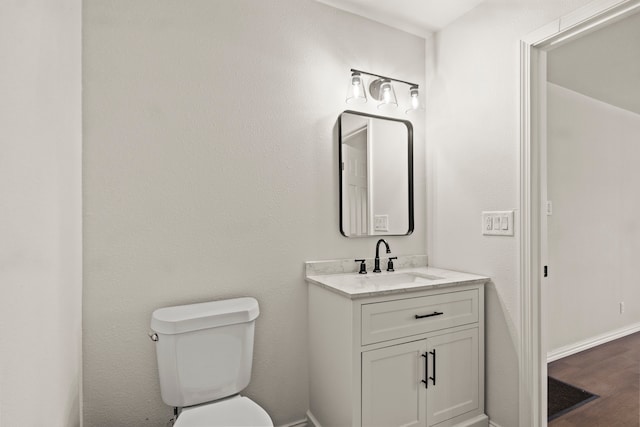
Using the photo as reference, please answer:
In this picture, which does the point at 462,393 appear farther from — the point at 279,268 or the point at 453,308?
the point at 279,268

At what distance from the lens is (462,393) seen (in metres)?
1.82

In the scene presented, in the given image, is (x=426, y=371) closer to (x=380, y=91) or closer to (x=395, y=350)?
(x=395, y=350)

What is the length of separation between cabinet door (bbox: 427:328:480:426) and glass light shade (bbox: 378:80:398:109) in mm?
1360

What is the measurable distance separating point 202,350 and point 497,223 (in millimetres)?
1582

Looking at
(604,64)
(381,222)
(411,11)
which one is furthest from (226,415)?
(604,64)

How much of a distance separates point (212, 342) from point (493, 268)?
4.85 ft

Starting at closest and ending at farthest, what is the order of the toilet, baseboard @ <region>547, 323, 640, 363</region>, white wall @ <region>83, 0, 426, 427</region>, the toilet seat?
the toilet seat → the toilet → white wall @ <region>83, 0, 426, 427</region> → baseboard @ <region>547, 323, 640, 363</region>

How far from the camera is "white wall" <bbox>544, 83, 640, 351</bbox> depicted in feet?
9.45

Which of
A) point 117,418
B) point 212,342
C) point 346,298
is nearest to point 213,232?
point 212,342

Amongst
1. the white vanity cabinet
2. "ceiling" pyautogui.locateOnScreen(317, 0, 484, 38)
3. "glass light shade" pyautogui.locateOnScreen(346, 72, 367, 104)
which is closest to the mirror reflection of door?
"glass light shade" pyautogui.locateOnScreen(346, 72, 367, 104)

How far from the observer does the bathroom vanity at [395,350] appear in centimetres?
156

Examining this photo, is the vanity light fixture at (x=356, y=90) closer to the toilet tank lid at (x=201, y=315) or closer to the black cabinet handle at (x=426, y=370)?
the toilet tank lid at (x=201, y=315)

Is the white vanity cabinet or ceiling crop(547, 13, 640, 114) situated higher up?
ceiling crop(547, 13, 640, 114)

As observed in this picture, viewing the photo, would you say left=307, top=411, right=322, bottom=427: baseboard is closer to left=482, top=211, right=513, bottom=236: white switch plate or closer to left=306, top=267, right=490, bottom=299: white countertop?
left=306, top=267, right=490, bottom=299: white countertop
